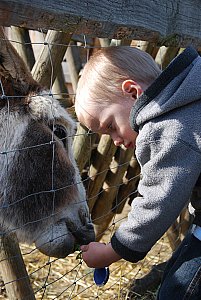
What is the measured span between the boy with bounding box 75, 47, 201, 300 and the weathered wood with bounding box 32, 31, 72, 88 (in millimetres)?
853

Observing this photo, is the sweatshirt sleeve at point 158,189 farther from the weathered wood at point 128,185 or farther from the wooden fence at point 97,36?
the weathered wood at point 128,185

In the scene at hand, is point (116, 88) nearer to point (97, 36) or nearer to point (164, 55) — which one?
point (97, 36)

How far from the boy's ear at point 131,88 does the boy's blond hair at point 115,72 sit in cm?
3

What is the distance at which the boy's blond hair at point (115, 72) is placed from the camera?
74.9 inches

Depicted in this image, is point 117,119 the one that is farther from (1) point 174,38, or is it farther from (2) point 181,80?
(1) point 174,38

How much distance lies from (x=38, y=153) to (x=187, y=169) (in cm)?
87

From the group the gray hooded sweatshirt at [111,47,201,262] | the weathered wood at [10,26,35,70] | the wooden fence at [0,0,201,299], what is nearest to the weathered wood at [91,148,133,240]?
the wooden fence at [0,0,201,299]

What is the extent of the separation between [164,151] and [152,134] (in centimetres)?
8

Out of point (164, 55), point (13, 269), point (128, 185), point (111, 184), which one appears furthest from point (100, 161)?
point (13, 269)

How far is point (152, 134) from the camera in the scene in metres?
1.77

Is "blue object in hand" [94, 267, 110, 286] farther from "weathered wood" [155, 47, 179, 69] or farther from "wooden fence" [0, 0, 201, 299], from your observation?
"weathered wood" [155, 47, 179, 69]

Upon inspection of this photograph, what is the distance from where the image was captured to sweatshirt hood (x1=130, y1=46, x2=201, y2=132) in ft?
5.78

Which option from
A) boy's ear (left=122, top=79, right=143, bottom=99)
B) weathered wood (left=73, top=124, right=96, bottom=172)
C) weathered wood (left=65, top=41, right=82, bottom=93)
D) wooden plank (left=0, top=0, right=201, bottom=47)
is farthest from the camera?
weathered wood (left=65, top=41, right=82, bottom=93)

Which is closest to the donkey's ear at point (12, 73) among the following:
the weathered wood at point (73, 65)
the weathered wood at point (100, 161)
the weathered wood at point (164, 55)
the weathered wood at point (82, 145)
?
the weathered wood at point (82, 145)
